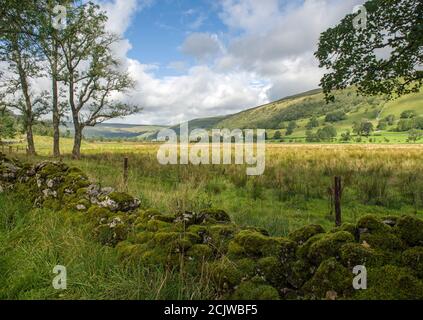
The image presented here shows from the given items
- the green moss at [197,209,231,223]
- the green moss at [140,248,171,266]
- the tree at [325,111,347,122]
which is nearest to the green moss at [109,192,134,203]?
the green moss at [197,209,231,223]

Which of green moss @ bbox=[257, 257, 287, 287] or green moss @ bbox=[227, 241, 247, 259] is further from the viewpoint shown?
green moss @ bbox=[227, 241, 247, 259]

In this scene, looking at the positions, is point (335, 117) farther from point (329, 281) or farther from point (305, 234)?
point (329, 281)

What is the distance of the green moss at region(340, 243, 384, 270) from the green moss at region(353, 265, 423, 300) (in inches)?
3.0

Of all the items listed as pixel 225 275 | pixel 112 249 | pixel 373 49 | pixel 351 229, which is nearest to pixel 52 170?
pixel 112 249

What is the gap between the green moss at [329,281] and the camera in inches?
90.8

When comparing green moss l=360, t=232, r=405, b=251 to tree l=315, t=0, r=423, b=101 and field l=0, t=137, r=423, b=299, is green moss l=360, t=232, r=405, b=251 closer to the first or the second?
field l=0, t=137, r=423, b=299

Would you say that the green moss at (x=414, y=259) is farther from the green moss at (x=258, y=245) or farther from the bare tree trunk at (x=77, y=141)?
the bare tree trunk at (x=77, y=141)

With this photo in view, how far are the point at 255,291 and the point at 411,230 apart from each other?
56.4 inches

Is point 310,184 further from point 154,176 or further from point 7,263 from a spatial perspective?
point 7,263

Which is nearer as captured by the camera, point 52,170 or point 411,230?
point 411,230

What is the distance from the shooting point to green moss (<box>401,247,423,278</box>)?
2.28 metres

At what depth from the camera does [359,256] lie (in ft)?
7.94

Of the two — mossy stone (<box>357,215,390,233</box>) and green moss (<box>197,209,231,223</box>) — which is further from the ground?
mossy stone (<box>357,215,390,233</box>)

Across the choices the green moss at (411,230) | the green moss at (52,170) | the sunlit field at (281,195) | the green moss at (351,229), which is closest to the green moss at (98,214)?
the sunlit field at (281,195)
